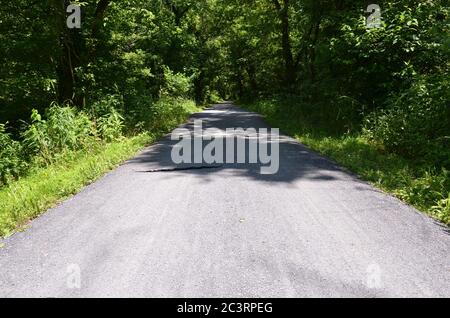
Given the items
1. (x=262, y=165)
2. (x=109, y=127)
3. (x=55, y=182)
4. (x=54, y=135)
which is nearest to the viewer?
(x=55, y=182)

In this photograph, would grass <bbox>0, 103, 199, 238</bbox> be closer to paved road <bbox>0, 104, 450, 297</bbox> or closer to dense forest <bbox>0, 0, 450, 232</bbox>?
paved road <bbox>0, 104, 450, 297</bbox>

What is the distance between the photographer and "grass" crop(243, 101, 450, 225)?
5879 millimetres

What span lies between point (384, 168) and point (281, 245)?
13.8ft

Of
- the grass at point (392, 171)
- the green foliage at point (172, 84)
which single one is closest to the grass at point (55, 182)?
the grass at point (392, 171)

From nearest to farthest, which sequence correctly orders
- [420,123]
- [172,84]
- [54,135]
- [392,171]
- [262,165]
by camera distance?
[392,171]
[262,165]
[420,123]
[54,135]
[172,84]

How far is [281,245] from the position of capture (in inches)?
171

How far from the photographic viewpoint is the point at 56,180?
7.05 metres

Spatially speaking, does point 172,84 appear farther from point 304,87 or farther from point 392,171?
point 392,171

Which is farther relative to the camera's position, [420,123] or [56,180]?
[420,123]

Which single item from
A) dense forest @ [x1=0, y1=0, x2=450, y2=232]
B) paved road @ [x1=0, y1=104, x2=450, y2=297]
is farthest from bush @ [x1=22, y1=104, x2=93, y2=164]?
paved road @ [x1=0, y1=104, x2=450, y2=297]

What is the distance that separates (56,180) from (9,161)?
2365mm

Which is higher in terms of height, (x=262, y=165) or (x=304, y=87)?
(x=304, y=87)

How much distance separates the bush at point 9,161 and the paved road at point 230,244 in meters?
3.00

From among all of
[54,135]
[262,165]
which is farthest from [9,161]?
[262,165]
